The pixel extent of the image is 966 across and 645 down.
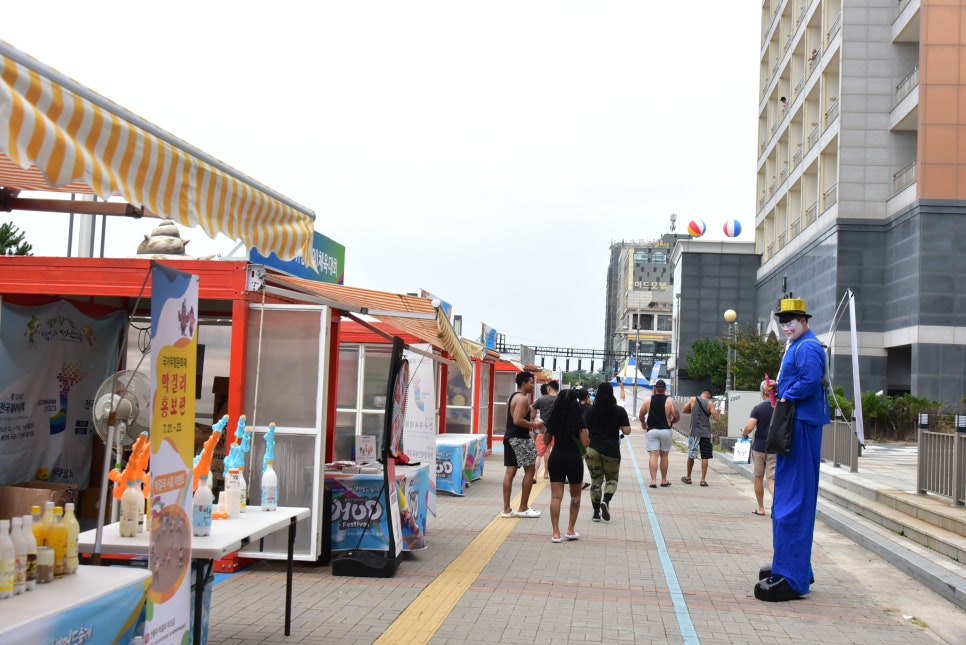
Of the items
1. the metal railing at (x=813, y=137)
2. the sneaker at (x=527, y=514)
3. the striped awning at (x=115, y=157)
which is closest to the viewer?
the striped awning at (x=115, y=157)

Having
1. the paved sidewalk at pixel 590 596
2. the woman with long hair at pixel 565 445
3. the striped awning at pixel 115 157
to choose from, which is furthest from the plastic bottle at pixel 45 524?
the woman with long hair at pixel 565 445

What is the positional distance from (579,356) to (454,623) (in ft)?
420

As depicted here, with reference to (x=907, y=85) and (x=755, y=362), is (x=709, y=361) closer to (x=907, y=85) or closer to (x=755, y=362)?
(x=755, y=362)

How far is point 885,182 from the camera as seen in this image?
36.9m

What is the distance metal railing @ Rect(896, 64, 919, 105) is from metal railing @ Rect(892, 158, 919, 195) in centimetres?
258

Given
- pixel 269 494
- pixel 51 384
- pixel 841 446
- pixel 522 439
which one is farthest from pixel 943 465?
pixel 51 384

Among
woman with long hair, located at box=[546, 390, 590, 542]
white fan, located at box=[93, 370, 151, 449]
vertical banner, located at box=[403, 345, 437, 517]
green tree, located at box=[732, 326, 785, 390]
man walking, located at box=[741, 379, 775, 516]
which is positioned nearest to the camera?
white fan, located at box=[93, 370, 151, 449]

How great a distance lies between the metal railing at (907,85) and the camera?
1348 inches

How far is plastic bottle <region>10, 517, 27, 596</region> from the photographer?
3594 mm

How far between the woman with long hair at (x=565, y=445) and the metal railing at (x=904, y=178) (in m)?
28.8

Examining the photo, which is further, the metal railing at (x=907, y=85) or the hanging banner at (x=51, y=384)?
the metal railing at (x=907, y=85)

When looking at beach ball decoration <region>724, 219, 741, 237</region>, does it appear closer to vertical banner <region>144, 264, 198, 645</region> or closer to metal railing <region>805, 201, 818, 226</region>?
metal railing <region>805, 201, 818, 226</region>

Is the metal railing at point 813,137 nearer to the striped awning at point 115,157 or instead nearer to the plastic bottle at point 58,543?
the striped awning at point 115,157

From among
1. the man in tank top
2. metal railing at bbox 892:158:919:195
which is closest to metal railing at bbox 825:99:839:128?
metal railing at bbox 892:158:919:195
